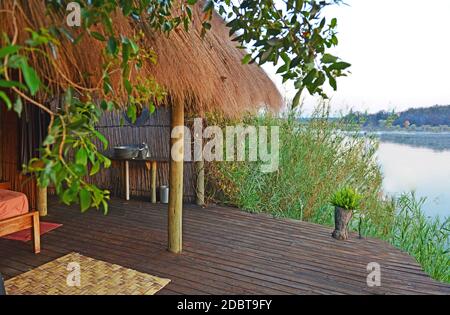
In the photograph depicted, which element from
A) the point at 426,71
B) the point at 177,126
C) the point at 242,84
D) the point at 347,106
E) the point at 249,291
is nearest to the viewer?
the point at 249,291

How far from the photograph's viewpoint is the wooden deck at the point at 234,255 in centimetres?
233

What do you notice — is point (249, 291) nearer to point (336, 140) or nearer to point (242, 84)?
point (242, 84)

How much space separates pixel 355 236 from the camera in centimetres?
349

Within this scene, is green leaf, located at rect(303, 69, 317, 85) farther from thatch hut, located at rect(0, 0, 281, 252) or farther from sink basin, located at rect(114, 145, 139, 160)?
sink basin, located at rect(114, 145, 139, 160)

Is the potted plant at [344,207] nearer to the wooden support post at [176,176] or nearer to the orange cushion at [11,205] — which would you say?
the wooden support post at [176,176]

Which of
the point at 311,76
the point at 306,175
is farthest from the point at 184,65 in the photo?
the point at 306,175

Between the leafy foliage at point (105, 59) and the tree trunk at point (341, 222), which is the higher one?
the leafy foliage at point (105, 59)

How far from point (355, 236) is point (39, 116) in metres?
4.32

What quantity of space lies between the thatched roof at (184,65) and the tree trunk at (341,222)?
164 cm

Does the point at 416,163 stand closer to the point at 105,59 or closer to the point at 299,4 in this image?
the point at 299,4

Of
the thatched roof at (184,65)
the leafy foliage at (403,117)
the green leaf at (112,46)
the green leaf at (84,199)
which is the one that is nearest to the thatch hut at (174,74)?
the thatched roof at (184,65)

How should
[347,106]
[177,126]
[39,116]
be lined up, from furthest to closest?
[347,106], [39,116], [177,126]

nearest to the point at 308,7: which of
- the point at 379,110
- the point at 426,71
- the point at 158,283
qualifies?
the point at 158,283

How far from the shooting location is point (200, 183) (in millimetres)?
4754
